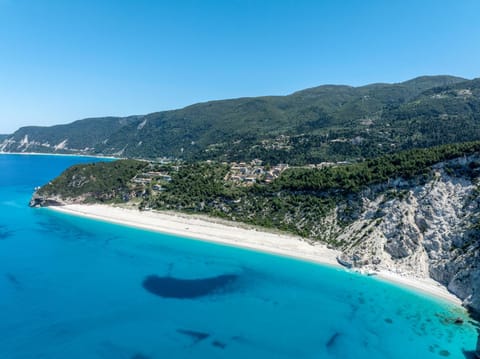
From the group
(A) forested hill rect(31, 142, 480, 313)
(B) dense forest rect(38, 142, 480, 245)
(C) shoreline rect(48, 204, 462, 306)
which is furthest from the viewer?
(B) dense forest rect(38, 142, 480, 245)

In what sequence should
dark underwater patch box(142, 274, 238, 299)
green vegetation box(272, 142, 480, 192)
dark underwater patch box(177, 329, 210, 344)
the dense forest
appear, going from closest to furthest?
1. dark underwater patch box(177, 329, 210, 344)
2. dark underwater patch box(142, 274, 238, 299)
3. green vegetation box(272, 142, 480, 192)
4. the dense forest

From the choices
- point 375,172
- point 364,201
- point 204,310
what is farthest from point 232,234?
point 375,172

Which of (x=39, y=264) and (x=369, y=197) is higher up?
(x=369, y=197)

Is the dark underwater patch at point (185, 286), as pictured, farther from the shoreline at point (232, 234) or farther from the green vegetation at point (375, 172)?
the green vegetation at point (375, 172)

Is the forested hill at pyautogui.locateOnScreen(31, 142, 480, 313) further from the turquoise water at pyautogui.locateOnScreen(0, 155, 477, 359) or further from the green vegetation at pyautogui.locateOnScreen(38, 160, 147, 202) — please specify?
the turquoise water at pyautogui.locateOnScreen(0, 155, 477, 359)

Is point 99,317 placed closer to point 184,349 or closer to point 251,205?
point 184,349

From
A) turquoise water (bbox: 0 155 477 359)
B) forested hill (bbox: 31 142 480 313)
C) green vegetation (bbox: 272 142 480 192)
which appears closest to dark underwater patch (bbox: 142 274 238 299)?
turquoise water (bbox: 0 155 477 359)

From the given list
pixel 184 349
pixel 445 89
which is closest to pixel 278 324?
pixel 184 349
